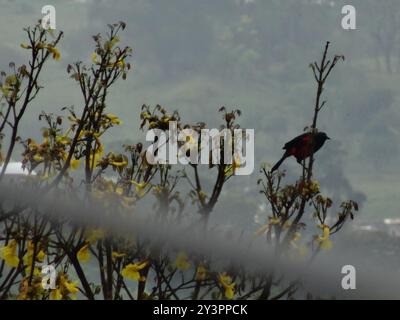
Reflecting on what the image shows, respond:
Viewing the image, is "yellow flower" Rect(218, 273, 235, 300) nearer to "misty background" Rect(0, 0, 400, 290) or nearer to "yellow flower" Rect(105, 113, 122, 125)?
"yellow flower" Rect(105, 113, 122, 125)

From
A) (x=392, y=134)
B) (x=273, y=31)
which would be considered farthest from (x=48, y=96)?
(x=392, y=134)

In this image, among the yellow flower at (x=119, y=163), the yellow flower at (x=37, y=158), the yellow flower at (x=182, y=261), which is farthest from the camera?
the yellow flower at (x=37, y=158)

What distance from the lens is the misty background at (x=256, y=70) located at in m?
138

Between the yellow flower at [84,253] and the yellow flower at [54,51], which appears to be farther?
the yellow flower at [54,51]

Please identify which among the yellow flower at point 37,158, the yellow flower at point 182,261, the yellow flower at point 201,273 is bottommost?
the yellow flower at point 201,273

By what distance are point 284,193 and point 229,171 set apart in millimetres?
283

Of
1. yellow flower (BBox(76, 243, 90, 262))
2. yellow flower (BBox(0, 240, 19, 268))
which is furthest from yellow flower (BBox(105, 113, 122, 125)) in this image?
yellow flower (BBox(0, 240, 19, 268))

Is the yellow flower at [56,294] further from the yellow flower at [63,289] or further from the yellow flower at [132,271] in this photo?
the yellow flower at [132,271]

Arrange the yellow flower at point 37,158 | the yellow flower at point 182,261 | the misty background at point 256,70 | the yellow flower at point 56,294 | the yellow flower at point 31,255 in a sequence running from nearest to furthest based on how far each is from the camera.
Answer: the yellow flower at point 56,294
the yellow flower at point 182,261
the yellow flower at point 31,255
the yellow flower at point 37,158
the misty background at point 256,70

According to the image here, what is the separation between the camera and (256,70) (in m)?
154

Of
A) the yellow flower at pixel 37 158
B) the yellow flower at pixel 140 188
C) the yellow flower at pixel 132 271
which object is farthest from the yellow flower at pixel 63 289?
the yellow flower at pixel 37 158

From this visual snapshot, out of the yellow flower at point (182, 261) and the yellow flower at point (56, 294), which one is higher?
the yellow flower at point (182, 261)

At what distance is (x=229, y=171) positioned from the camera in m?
4.57
